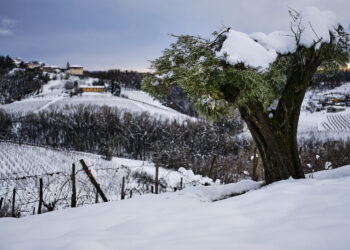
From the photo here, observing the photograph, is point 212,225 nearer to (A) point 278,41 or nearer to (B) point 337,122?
(A) point 278,41

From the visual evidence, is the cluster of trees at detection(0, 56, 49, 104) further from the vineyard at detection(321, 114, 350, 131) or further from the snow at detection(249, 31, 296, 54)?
the vineyard at detection(321, 114, 350, 131)

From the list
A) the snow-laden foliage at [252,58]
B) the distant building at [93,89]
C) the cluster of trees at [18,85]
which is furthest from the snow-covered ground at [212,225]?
the cluster of trees at [18,85]

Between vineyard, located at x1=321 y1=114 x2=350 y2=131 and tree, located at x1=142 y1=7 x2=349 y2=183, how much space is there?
74.7m

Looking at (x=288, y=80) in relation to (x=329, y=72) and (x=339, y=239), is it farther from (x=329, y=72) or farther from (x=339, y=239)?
(x=339, y=239)

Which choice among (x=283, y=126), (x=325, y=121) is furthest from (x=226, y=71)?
(x=325, y=121)

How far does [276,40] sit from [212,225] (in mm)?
4174

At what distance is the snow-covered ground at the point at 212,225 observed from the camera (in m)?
1.96

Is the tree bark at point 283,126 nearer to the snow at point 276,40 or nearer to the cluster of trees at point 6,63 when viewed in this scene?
the snow at point 276,40

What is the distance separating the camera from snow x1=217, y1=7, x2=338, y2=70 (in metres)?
4.12

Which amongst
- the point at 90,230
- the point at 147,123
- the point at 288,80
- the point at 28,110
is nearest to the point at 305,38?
the point at 288,80

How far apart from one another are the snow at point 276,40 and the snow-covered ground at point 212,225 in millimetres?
2435

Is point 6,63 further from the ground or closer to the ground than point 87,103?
further from the ground

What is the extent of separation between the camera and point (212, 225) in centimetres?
253

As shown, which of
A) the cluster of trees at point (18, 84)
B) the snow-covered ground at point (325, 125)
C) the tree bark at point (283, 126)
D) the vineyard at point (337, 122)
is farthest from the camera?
the cluster of trees at point (18, 84)
